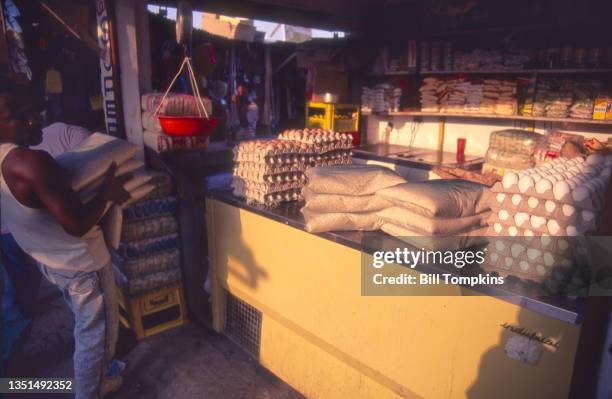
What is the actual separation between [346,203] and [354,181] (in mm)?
133

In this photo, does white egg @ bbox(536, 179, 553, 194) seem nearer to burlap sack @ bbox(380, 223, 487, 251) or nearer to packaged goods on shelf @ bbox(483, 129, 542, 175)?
burlap sack @ bbox(380, 223, 487, 251)

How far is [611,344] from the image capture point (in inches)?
57.4

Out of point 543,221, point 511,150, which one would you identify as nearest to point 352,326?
point 543,221

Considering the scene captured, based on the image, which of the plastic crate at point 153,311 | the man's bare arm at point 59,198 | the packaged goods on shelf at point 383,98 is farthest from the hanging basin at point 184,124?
the packaged goods on shelf at point 383,98

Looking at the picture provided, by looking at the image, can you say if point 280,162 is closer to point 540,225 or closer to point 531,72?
point 540,225

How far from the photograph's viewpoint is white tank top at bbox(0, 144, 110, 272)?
89.0 inches

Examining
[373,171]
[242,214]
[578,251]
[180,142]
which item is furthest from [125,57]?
[578,251]

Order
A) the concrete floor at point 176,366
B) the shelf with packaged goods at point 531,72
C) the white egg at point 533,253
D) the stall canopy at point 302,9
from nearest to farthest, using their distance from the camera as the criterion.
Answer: the white egg at point 533,253
the concrete floor at point 176,366
the shelf with packaged goods at point 531,72
the stall canopy at point 302,9

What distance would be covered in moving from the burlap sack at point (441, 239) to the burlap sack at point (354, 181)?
0.90ft

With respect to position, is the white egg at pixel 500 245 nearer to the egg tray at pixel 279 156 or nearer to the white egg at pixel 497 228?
the white egg at pixel 497 228

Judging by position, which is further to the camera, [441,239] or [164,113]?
[164,113]

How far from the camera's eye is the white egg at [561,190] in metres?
1.53

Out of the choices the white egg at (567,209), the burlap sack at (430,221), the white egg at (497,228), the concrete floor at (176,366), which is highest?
the white egg at (567,209)

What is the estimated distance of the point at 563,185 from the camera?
60.4 inches
